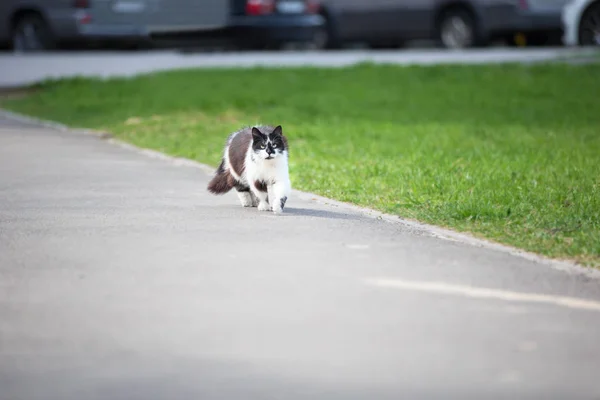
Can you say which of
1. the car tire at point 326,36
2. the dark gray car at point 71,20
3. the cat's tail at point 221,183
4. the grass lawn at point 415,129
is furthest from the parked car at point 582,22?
the cat's tail at point 221,183

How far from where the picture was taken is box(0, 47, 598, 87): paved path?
97.6 ft

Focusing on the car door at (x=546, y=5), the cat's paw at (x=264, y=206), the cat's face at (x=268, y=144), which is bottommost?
the cat's paw at (x=264, y=206)

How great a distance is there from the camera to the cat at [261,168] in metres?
12.2

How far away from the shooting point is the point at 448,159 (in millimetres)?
16469

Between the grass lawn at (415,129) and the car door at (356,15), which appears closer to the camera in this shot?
the grass lawn at (415,129)

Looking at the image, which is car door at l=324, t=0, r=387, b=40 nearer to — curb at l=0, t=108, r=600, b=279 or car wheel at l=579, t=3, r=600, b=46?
car wheel at l=579, t=3, r=600, b=46

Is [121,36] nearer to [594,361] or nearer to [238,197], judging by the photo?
[238,197]

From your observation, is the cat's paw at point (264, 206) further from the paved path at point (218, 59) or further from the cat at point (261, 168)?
the paved path at point (218, 59)

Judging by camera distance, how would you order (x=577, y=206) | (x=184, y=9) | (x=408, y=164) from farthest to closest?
1. (x=184, y=9)
2. (x=408, y=164)
3. (x=577, y=206)

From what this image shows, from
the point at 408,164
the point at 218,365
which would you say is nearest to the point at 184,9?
the point at 408,164

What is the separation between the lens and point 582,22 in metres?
30.5

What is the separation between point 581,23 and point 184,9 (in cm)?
905

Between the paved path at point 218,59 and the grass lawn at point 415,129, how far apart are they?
194 centimetres

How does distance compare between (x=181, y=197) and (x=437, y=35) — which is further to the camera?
(x=437, y=35)
